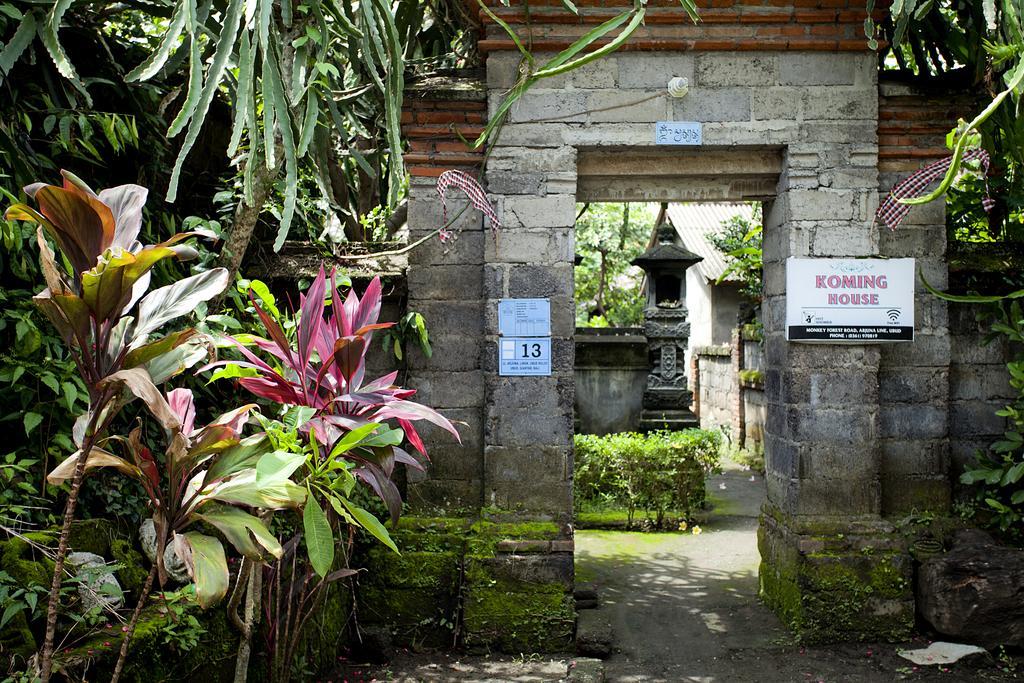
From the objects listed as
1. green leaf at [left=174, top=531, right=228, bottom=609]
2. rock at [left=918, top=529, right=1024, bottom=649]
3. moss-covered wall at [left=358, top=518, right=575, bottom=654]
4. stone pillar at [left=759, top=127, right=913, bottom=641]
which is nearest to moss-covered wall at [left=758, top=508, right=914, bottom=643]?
stone pillar at [left=759, top=127, right=913, bottom=641]

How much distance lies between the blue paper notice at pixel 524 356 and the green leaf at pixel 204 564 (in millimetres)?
2395

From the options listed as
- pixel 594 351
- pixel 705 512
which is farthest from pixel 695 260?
pixel 705 512

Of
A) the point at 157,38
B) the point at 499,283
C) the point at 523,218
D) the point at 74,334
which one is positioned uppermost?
the point at 157,38

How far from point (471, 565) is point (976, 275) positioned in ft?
11.2

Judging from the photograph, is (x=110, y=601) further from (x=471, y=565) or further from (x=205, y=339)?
(x=471, y=565)

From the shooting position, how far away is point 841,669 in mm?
4480

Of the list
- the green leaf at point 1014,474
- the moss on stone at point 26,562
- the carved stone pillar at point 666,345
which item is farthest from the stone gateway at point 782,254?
the carved stone pillar at point 666,345

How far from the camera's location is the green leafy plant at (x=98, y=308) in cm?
250

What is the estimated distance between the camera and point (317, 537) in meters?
2.82

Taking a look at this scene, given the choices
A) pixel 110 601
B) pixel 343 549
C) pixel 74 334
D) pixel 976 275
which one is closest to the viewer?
pixel 74 334

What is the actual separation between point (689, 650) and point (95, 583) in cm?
315

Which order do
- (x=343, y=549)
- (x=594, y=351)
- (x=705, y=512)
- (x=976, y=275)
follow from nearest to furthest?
(x=343, y=549) < (x=976, y=275) < (x=705, y=512) < (x=594, y=351)

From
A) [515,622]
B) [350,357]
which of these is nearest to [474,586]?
[515,622]

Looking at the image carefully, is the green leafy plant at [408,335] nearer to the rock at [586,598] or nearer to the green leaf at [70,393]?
the green leaf at [70,393]
